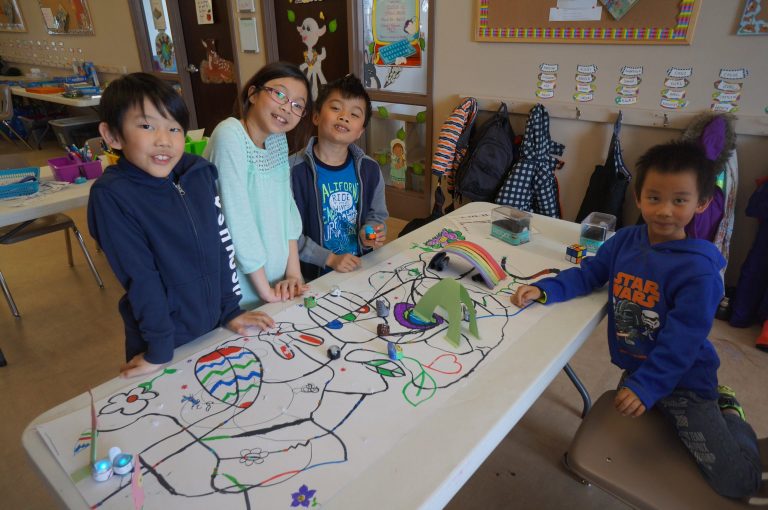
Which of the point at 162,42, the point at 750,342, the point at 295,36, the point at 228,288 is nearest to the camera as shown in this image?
the point at 228,288

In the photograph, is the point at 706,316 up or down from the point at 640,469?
up

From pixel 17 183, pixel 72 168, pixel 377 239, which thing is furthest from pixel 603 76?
pixel 17 183

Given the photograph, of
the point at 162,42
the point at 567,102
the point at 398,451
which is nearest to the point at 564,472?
the point at 398,451

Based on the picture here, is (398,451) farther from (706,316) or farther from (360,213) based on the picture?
(360,213)

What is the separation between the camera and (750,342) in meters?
2.11

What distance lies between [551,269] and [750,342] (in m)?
1.51

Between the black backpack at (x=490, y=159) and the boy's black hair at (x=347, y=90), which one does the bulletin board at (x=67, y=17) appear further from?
the boy's black hair at (x=347, y=90)

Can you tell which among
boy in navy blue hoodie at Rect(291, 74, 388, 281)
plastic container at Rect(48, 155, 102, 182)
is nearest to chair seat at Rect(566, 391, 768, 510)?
boy in navy blue hoodie at Rect(291, 74, 388, 281)

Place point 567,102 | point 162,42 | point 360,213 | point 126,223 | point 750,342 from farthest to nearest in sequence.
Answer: point 162,42
point 567,102
point 750,342
point 360,213
point 126,223

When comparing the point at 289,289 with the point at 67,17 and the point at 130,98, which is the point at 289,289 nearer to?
the point at 130,98

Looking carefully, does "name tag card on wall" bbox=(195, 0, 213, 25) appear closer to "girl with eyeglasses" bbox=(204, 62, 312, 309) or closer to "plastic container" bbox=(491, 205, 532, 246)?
"girl with eyeglasses" bbox=(204, 62, 312, 309)

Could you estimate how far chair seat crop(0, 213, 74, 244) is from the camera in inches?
88.8

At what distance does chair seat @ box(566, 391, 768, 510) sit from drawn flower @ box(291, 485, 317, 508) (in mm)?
610

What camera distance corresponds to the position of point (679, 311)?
0.99 meters
